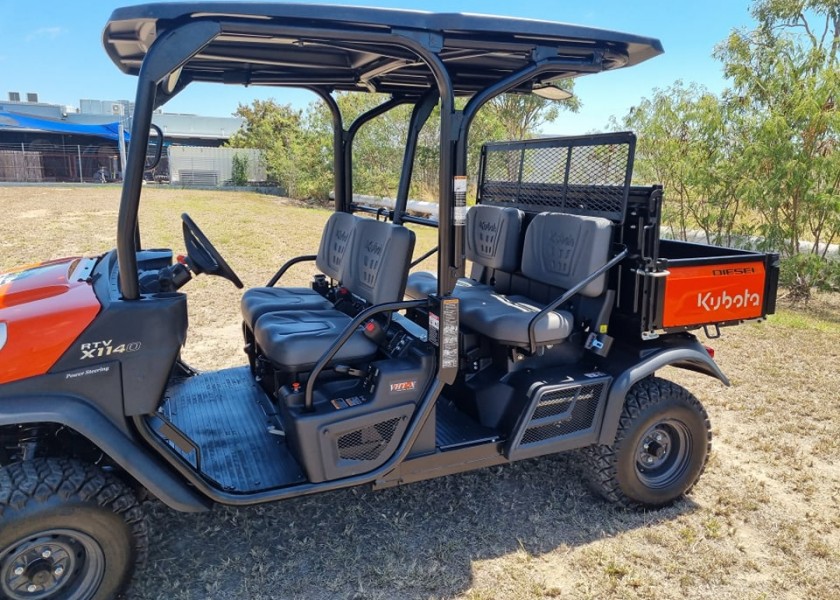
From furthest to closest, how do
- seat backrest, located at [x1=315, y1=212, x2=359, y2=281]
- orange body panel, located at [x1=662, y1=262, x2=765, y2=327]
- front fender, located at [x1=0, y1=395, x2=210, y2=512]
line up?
seat backrest, located at [x1=315, y1=212, x2=359, y2=281] < orange body panel, located at [x1=662, y1=262, x2=765, y2=327] < front fender, located at [x1=0, y1=395, x2=210, y2=512]

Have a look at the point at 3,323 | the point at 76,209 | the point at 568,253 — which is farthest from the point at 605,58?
the point at 76,209

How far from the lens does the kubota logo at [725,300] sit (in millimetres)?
2967

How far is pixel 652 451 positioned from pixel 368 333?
156 cm

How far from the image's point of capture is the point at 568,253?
3145 millimetres

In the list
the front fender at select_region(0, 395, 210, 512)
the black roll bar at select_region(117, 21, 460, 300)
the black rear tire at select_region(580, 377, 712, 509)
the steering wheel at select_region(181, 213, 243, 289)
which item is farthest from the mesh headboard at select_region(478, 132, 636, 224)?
the front fender at select_region(0, 395, 210, 512)

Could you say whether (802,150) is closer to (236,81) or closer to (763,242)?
(763,242)

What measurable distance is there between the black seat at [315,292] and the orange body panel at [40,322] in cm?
99

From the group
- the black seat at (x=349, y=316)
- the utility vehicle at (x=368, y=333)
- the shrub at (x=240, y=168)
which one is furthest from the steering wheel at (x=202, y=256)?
the shrub at (x=240, y=168)

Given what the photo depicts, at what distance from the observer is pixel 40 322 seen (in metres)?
2.16

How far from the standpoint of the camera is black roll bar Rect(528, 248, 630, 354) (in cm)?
281

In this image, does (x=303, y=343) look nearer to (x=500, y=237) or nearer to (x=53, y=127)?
(x=500, y=237)

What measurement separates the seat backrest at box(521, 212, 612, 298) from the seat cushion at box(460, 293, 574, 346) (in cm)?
20

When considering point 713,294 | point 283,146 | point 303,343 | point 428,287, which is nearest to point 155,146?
point 303,343

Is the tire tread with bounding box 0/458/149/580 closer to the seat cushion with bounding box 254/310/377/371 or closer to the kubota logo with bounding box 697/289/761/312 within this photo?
the seat cushion with bounding box 254/310/377/371
